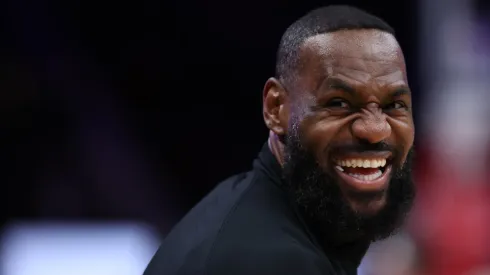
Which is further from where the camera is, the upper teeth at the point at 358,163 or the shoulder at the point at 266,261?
the upper teeth at the point at 358,163

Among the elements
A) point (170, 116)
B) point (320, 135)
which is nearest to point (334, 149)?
point (320, 135)

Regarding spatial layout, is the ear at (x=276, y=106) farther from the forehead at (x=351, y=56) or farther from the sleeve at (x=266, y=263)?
the sleeve at (x=266, y=263)

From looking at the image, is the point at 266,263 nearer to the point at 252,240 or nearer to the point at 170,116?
the point at 252,240

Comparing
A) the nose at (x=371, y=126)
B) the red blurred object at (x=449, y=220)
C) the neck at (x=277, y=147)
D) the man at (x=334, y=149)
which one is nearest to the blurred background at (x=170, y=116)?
the red blurred object at (x=449, y=220)

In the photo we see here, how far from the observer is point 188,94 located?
4.39 meters

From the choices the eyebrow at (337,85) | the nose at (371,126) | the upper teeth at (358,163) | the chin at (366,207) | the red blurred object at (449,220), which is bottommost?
the red blurred object at (449,220)

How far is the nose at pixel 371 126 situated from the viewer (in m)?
1.53

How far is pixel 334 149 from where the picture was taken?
5.12ft

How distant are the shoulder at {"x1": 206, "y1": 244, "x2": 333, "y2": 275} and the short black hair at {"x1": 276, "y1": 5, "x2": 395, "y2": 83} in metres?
0.40

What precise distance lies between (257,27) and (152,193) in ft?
3.33

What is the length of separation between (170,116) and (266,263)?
10.1 feet

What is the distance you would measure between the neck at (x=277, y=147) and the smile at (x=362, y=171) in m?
0.13

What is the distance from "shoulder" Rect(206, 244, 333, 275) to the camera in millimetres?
1358

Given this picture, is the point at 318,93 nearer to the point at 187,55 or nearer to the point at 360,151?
the point at 360,151
